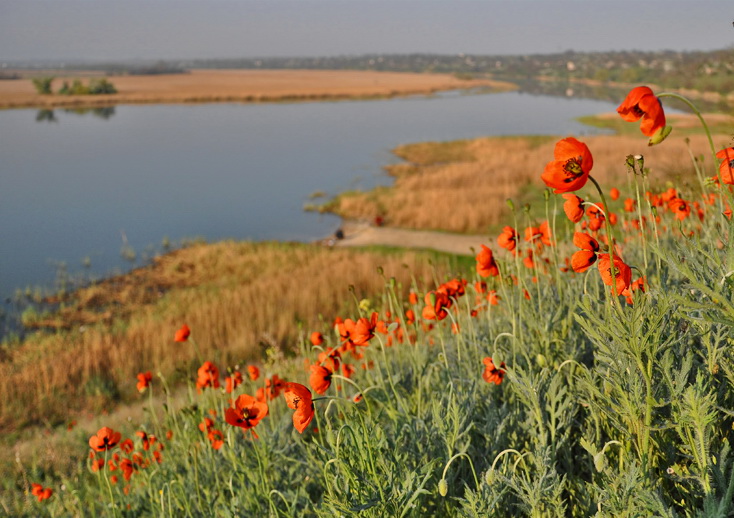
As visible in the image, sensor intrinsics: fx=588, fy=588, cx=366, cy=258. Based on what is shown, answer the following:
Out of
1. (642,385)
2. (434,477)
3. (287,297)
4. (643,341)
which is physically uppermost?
(643,341)

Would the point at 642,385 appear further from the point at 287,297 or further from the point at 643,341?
the point at 287,297

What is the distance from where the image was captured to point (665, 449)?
1842 mm

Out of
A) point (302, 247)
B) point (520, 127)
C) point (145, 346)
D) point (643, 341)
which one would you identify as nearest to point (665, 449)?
point (643, 341)

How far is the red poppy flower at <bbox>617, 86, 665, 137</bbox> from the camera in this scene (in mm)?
1355

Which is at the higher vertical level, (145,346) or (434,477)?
(434,477)

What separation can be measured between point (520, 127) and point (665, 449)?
47533mm

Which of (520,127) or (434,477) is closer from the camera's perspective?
(434,477)

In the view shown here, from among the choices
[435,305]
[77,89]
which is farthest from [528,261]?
[77,89]

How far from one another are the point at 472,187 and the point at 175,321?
516 inches

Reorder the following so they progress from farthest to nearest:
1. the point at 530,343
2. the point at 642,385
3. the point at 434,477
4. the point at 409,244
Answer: the point at 409,244 → the point at 530,343 → the point at 434,477 → the point at 642,385

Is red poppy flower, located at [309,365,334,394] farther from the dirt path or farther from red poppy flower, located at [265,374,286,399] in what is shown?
the dirt path

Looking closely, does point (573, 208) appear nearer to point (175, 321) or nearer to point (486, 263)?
point (486, 263)

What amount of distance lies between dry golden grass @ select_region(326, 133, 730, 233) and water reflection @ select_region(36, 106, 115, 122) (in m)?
41.7

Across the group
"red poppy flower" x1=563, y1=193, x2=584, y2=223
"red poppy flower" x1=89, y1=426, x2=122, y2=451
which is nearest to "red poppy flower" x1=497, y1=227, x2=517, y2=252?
"red poppy flower" x1=563, y1=193, x2=584, y2=223
